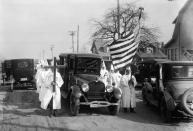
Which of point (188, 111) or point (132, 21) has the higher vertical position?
point (132, 21)

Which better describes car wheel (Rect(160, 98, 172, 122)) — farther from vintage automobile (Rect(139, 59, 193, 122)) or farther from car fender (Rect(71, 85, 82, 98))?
car fender (Rect(71, 85, 82, 98))

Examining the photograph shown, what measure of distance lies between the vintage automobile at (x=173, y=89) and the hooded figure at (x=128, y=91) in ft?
2.81

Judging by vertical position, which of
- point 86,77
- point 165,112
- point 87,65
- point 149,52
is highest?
point 149,52

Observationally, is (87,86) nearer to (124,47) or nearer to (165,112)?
(165,112)

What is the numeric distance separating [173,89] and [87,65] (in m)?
4.31

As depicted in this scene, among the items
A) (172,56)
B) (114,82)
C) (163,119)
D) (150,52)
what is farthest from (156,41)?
(163,119)

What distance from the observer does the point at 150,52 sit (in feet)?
175

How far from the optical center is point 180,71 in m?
9.93

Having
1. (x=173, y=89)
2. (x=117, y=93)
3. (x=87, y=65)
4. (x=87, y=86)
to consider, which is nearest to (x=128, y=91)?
→ (x=117, y=93)

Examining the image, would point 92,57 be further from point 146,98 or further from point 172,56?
point 172,56

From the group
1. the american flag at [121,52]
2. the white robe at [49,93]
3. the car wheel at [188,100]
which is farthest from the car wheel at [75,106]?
the car wheel at [188,100]

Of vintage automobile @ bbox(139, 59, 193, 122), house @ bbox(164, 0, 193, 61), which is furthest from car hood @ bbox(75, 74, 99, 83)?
house @ bbox(164, 0, 193, 61)

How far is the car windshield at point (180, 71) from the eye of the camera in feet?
32.2

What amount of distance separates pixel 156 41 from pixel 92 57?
38636 millimetres
